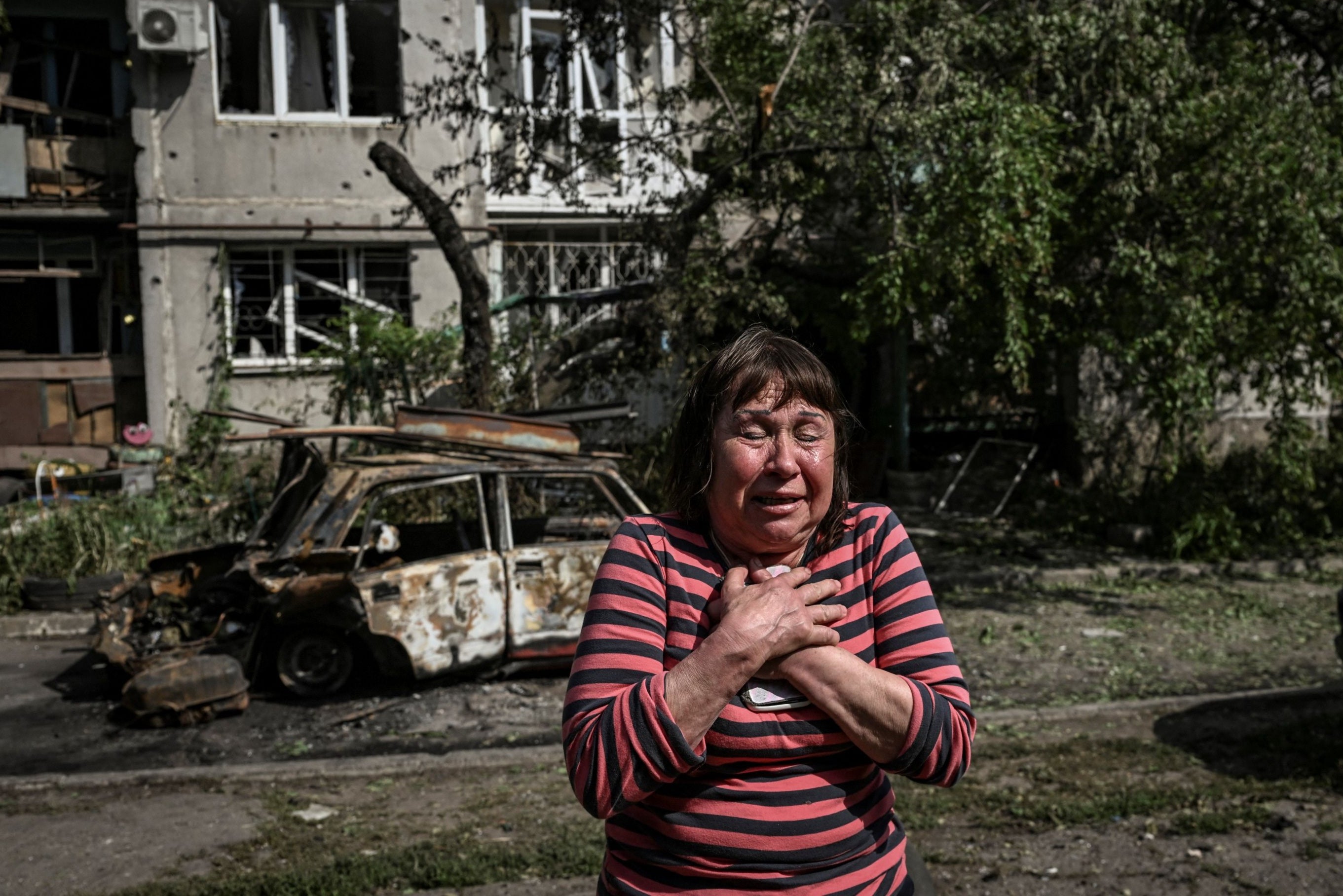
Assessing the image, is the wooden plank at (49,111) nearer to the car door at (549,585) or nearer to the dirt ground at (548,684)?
the dirt ground at (548,684)

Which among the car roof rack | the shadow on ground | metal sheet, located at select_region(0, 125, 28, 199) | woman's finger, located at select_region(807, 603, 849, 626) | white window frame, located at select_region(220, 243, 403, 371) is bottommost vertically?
the shadow on ground

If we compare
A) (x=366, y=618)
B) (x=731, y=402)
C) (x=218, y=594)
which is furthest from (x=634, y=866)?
(x=218, y=594)

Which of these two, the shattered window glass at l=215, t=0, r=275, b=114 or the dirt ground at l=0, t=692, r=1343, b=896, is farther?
the shattered window glass at l=215, t=0, r=275, b=114

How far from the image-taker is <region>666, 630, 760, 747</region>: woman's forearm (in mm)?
1729

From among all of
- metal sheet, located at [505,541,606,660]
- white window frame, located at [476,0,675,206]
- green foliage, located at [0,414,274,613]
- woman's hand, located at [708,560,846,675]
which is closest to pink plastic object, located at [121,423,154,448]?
green foliage, located at [0,414,274,613]

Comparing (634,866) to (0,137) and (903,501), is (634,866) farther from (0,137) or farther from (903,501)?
(0,137)

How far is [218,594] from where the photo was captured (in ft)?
24.6

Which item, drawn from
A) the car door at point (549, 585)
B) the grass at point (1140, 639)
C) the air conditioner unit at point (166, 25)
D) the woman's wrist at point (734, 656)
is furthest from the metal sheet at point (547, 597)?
the air conditioner unit at point (166, 25)

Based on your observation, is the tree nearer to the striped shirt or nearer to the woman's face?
the woman's face

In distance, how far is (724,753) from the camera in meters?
1.83

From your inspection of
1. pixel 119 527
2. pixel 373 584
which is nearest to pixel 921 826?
pixel 373 584

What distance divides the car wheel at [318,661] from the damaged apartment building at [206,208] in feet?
25.2

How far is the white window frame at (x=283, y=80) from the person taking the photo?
1501 centimetres

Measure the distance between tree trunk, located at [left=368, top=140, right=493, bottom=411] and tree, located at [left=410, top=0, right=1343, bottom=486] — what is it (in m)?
0.62
